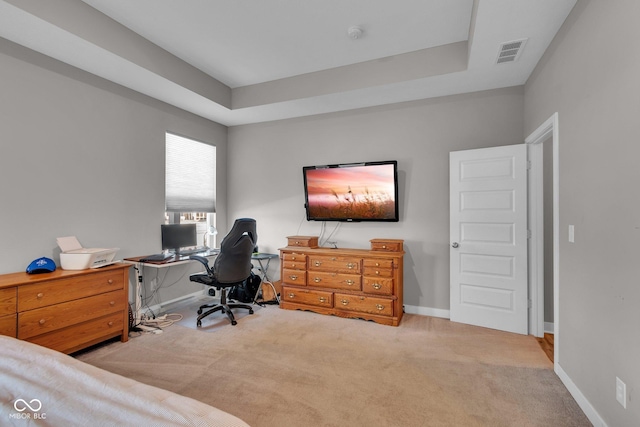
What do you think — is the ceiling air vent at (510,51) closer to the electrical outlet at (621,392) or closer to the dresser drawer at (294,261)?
the electrical outlet at (621,392)

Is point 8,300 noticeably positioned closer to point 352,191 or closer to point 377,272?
point 377,272

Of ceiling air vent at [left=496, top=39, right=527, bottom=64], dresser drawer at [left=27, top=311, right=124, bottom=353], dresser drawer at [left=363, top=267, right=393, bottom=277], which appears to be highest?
ceiling air vent at [left=496, top=39, right=527, bottom=64]

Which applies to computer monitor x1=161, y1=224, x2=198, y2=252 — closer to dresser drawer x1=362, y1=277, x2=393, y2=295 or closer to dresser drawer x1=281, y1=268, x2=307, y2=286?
dresser drawer x1=281, y1=268, x2=307, y2=286

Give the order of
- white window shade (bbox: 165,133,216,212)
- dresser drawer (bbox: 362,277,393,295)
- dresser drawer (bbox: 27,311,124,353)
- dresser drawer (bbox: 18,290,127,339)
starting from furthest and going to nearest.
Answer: white window shade (bbox: 165,133,216,212)
dresser drawer (bbox: 362,277,393,295)
dresser drawer (bbox: 27,311,124,353)
dresser drawer (bbox: 18,290,127,339)

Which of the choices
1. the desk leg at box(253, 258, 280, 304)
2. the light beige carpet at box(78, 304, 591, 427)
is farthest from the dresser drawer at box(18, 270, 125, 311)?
the desk leg at box(253, 258, 280, 304)

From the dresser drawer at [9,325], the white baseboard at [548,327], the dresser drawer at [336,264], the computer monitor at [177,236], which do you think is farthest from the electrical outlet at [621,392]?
the computer monitor at [177,236]

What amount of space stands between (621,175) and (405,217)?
243 centimetres

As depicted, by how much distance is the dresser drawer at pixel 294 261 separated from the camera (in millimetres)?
4000

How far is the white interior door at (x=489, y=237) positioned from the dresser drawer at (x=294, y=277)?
5.99ft

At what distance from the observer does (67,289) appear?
2.60 meters

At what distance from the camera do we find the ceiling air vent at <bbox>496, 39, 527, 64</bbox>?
8.67 feet

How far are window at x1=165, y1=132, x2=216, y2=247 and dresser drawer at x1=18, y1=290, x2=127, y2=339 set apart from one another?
1370mm

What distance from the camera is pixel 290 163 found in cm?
470

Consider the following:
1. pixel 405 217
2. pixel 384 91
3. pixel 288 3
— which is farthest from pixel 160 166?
pixel 405 217
